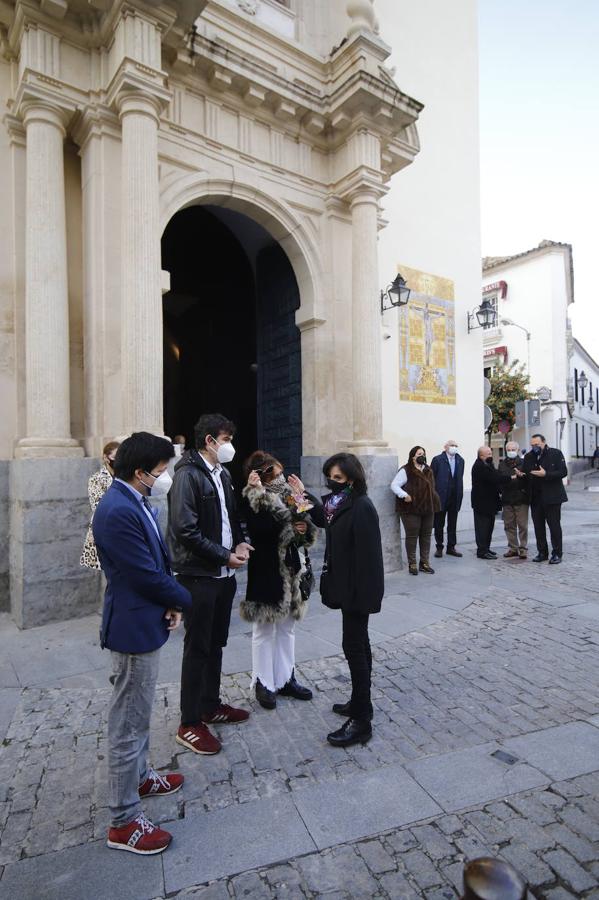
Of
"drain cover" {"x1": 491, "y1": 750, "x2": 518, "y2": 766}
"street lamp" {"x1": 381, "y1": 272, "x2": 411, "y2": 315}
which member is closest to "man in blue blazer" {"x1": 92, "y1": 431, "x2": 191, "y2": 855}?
"drain cover" {"x1": 491, "y1": 750, "x2": 518, "y2": 766}

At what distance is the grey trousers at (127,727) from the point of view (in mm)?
2406

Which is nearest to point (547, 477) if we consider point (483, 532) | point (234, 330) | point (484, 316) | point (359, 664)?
point (483, 532)

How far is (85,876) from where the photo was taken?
2258 mm

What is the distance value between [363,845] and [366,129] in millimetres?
8595

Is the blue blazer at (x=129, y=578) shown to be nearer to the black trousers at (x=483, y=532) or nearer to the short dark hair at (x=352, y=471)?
the short dark hair at (x=352, y=471)

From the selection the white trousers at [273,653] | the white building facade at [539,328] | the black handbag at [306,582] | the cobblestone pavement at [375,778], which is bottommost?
the cobblestone pavement at [375,778]

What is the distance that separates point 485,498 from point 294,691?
589cm

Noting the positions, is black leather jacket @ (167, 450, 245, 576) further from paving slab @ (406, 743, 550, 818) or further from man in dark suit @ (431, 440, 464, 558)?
man in dark suit @ (431, 440, 464, 558)

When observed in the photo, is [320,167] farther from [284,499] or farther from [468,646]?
[468,646]

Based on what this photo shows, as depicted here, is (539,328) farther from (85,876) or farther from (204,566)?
(85,876)

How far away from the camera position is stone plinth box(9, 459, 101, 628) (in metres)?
5.59

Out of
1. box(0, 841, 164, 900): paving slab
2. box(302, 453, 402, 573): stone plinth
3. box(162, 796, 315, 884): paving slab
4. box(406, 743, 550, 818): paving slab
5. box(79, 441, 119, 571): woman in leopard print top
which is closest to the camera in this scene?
box(0, 841, 164, 900): paving slab

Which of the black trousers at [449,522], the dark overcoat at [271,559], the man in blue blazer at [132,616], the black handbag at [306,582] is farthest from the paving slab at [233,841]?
the black trousers at [449,522]

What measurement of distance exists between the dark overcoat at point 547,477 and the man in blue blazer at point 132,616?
23.9 feet
